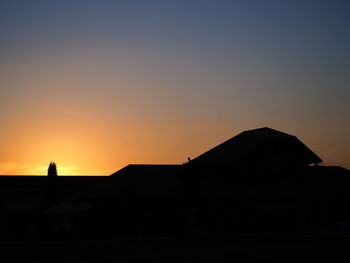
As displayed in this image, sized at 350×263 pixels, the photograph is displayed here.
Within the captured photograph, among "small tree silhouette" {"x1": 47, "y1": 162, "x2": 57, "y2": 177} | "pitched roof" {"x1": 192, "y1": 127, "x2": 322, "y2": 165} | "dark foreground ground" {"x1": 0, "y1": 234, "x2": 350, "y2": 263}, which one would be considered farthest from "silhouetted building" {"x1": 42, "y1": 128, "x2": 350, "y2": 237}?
"small tree silhouette" {"x1": 47, "y1": 162, "x2": 57, "y2": 177}

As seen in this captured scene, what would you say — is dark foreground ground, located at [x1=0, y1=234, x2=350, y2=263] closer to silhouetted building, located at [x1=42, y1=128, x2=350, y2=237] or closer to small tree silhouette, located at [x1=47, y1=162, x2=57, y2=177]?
silhouetted building, located at [x1=42, y1=128, x2=350, y2=237]

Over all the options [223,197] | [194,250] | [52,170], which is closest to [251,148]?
[223,197]

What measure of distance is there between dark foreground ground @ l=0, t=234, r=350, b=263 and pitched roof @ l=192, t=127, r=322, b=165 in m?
10.7

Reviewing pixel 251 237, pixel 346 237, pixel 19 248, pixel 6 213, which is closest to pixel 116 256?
pixel 19 248

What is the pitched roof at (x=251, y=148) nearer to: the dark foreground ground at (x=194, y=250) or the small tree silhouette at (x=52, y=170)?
the dark foreground ground at (x=194, y=250)

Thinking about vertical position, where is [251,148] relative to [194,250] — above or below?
above

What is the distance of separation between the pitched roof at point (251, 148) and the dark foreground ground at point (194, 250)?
1070 centimetres

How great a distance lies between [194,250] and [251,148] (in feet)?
56.6

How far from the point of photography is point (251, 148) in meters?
42.2

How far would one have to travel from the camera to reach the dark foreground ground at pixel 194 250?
75.9ft

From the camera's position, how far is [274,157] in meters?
43.7

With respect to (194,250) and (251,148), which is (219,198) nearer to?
(251,148)

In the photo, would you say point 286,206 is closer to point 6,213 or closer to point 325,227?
point 325,227

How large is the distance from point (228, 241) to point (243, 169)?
11983 millimetres
